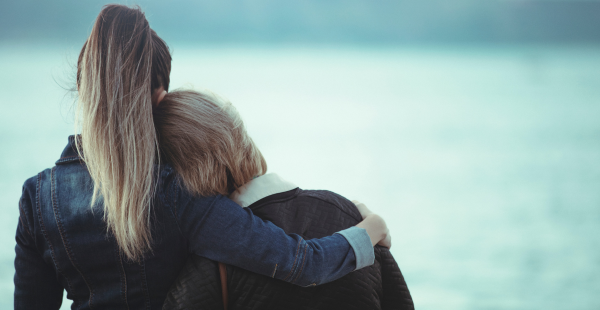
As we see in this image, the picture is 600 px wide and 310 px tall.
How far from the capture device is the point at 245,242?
0.80m

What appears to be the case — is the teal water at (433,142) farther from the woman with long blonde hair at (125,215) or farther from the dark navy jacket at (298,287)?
the dark navy jacket at (298,287)

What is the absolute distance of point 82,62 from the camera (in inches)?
32.4

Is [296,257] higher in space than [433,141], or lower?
lower

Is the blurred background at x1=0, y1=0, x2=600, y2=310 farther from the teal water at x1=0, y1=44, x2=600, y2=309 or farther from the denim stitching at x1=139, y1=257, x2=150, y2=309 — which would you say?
the denim stitching at x1=139, y1=257, x2=150, y2=309

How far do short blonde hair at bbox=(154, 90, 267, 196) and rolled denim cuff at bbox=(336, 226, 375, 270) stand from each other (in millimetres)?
262

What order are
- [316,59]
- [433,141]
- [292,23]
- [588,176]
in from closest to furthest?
1. [588,176]
2. [433,141]
3. [292,23]
4. [316,59]

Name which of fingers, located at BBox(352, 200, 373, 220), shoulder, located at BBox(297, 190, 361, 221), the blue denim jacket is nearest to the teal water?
the blue denim jacket

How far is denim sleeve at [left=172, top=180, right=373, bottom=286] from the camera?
2.64ft

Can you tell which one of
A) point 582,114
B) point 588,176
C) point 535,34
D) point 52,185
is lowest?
point 52,185

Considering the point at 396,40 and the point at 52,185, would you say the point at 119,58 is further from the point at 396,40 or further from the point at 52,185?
the point at 396,40

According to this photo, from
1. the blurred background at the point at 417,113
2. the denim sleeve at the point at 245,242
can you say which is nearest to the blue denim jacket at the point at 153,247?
the denim sleeve at the point at 245,242

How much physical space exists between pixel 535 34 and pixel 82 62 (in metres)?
9.48

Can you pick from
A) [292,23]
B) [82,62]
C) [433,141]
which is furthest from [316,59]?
[82,62]

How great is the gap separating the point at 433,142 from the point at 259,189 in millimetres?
4597
